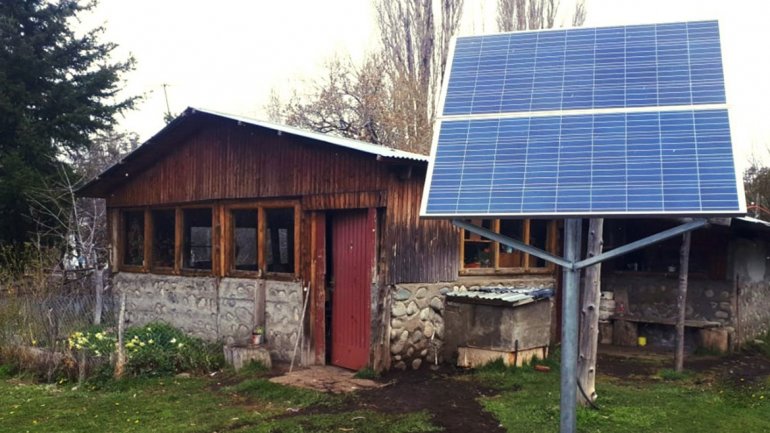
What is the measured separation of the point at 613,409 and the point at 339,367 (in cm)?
411

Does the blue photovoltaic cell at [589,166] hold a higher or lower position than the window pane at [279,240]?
higher

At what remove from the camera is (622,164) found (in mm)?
4555

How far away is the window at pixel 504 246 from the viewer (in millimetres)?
10422

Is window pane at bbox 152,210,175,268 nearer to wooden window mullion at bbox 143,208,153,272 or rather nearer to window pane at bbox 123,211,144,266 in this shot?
wooden window mullion at bbox 143,208,153,272

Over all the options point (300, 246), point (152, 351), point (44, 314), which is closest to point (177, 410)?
point (152, 351)

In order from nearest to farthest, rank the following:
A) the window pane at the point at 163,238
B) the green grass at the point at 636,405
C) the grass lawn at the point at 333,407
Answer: the green grass at the point at 636,405, the grass lawn at the point at 333,407, the window pane at the point at 163,238

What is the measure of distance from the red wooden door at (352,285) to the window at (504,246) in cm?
171

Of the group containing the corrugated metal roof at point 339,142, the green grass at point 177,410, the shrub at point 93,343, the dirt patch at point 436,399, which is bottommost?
the green grass at point 177,410

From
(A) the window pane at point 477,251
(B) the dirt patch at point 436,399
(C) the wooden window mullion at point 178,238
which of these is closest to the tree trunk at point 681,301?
(A) the window pane at point 477,251

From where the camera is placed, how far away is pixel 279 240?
1057cm

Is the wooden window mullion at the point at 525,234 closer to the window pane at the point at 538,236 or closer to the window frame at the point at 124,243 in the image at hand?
the window pane at the point at 538,236

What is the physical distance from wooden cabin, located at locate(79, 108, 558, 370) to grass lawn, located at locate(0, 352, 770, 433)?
47.5 inches

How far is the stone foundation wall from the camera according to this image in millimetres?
10188

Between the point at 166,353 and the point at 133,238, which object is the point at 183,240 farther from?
the point at 166,353
